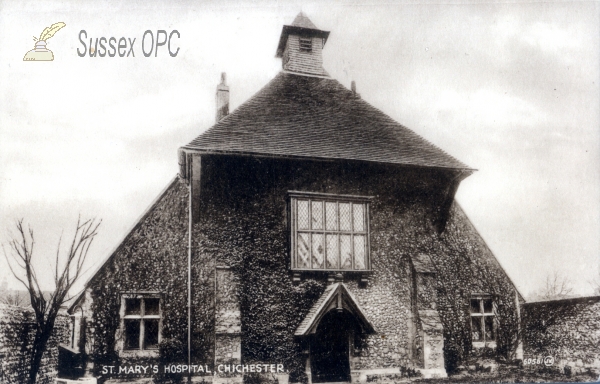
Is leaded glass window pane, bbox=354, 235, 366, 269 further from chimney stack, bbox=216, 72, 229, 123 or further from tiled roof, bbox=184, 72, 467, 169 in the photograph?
chimney stack, bbox=216, 72, 229, 123

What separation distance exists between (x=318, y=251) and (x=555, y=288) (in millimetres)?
5593

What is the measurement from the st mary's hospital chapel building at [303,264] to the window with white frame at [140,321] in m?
0.03

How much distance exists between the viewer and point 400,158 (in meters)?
12.5

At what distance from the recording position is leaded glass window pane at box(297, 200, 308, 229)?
11.8 metres

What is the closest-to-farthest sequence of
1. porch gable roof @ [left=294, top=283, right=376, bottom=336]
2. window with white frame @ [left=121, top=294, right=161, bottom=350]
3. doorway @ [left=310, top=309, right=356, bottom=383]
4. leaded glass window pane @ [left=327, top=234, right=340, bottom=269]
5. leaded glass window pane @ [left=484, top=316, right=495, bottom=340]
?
window with white frame @ [left=121, top=294, right=161, bottom=350], porch gable roof @ [left=294, top=283, right=376, bottom=336], doorway @ [left=310, top=309, right=356, bottom=383], leaded glass window pane @ [left=327, top=234, right=340, bottom=269], leaded glass window pane @ [left=484, top=316, right=495, bottom=340]

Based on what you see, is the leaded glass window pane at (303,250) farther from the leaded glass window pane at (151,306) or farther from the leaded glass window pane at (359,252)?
the leaded glass window pane at (151,306)

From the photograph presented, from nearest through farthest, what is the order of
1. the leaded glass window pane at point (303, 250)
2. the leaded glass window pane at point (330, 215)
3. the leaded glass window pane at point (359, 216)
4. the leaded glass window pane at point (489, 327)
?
the leaded glass window pane at point (303, 250), the leaded glass window pane at point (330, 215), the leaded glass window pane at point (359, 216), the leaded glass window pane at point (489, 327)

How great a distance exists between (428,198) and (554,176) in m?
2.67

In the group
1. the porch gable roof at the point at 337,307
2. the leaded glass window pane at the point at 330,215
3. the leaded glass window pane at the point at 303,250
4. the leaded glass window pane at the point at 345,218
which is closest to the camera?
the porch gable roof at the point at 337,307

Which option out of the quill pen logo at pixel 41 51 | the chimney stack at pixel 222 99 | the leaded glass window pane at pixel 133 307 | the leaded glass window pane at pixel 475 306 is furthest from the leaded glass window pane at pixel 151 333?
the leaded glass window pane at pixel 475 306

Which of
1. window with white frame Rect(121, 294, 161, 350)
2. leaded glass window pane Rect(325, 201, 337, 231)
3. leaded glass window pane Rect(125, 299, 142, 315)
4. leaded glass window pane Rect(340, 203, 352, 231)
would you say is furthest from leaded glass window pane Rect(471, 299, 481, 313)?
leaded glass window pane Rect(125, 299, 142, 315)

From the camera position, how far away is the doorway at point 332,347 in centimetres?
1150

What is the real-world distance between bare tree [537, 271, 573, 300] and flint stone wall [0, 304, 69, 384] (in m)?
10.3

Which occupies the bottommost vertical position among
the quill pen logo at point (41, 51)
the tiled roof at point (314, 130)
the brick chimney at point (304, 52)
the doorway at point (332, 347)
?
the doorway at point (332, 347)
